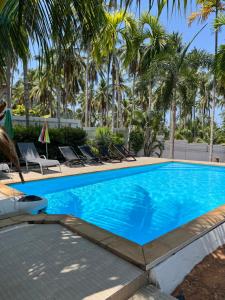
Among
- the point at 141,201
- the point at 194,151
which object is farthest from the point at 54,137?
the point at 194,151

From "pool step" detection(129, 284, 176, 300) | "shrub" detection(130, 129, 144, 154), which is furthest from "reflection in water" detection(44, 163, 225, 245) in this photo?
"shrub" detection(130, 129, 144, 154)

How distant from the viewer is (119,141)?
52.9 feet

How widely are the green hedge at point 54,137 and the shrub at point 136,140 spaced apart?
474 centimetres

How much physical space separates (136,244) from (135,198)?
420 centimetres

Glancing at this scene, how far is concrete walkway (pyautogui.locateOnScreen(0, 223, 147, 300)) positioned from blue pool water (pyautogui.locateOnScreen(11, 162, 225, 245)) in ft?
6.58

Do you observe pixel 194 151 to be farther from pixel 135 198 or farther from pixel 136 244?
pixel 136 244

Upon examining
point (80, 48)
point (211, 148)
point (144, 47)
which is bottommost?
point (211, 148)

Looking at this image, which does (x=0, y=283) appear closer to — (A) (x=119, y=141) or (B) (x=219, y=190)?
(B) (x=219, y=190)

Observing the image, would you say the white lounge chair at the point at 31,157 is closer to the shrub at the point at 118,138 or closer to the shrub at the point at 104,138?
the shrub at the point at 104,138

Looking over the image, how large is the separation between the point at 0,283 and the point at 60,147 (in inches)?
381

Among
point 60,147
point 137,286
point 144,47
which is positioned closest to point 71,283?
point 137,286

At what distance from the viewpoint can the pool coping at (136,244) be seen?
3.07 metres

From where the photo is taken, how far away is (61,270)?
2.74 m

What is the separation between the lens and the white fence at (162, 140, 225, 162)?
16.9m
